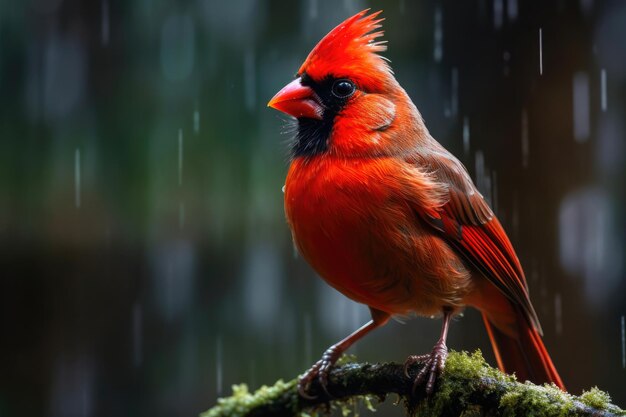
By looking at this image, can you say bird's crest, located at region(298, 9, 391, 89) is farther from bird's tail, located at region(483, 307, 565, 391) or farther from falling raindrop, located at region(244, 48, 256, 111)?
falling raindrop, located at region(244, 48, 256, 111)

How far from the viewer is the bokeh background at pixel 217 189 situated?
14.0 feet

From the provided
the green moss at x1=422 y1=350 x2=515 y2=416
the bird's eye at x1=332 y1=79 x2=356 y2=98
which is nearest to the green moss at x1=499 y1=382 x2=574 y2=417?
the green moss at x1=422 y1=350 x2=515 y2=416

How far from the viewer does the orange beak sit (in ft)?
8.06

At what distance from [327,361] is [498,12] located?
3.50 m

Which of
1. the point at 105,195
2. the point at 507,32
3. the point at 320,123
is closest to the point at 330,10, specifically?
the point at 507,32

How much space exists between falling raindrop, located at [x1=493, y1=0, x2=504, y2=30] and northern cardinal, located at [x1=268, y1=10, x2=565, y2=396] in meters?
2.79

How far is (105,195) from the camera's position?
169 inches

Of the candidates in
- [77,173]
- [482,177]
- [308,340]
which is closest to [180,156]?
[77,173]

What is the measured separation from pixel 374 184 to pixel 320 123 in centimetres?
32

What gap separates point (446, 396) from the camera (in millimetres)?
2102

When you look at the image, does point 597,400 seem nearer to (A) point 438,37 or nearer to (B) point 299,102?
(B) point 299,102

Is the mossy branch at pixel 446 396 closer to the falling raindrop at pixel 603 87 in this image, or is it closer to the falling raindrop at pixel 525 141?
the falling raindrop at pixel 525 141

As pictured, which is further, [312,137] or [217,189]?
[217,189]

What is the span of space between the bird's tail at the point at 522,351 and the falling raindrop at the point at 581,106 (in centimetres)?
252
